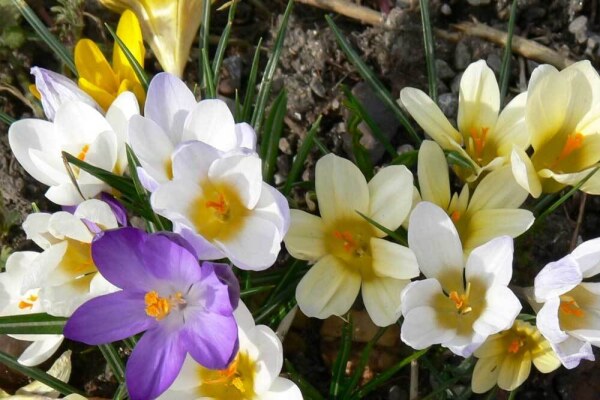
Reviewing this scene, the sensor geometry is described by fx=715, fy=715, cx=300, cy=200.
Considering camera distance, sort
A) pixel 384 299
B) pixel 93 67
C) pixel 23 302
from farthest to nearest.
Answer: pixel 93 67 → pixel 23 302 → pixel 384 299

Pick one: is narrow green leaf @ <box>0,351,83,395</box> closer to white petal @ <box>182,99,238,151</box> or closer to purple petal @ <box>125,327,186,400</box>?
purple petal @ <box>125,327,186,400</box>

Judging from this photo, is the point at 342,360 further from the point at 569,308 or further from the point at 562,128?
the point at 562,128

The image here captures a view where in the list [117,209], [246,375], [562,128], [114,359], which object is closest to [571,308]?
[562,128]

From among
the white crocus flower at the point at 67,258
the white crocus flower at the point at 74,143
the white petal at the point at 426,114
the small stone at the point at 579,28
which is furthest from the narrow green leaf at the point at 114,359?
the small stone at the point at 579,28

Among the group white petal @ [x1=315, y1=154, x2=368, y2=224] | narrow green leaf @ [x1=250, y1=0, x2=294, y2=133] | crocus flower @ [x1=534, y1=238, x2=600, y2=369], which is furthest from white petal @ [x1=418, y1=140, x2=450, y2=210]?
narrow green leaf @ [x1=250, y1=0, x2=294, y2=133]

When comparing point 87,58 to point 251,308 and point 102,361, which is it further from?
point 102,361
